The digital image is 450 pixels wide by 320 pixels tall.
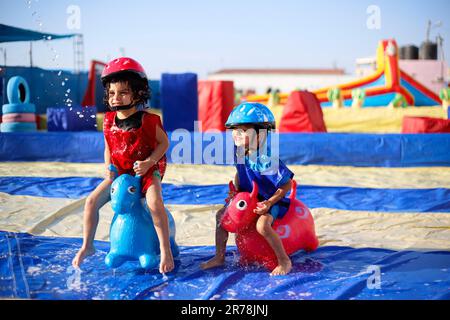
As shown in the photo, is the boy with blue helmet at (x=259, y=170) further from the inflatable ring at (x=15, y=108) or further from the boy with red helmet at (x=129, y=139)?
the inflatable ring at (x=15, y=108)

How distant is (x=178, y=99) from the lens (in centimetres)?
919

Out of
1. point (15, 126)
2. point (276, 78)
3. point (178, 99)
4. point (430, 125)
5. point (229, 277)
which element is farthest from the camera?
point (276, 78)

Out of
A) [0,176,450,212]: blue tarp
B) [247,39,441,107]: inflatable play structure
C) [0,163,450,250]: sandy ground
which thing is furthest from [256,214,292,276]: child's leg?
[247,39,441,107]: inflatable play structure

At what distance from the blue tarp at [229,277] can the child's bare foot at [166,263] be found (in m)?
0.05

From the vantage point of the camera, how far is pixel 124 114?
3236mm

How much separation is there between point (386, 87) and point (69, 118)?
13281 millimetres

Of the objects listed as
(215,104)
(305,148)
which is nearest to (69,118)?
(215,104)

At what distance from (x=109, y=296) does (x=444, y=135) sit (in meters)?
6.46

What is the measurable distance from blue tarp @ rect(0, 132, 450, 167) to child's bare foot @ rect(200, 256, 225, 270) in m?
4.61

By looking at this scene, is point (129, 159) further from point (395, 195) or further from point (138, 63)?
point (395, 195)

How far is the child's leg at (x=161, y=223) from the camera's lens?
301 cm

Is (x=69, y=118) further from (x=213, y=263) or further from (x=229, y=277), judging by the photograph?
(x=229, y=277)

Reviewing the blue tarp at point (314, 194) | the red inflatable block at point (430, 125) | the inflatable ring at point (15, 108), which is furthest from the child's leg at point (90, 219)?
the inflatable ring at point (15, 108)

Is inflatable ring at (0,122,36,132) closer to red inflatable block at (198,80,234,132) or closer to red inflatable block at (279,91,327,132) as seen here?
red inflatable block at (198,80,234,132)
